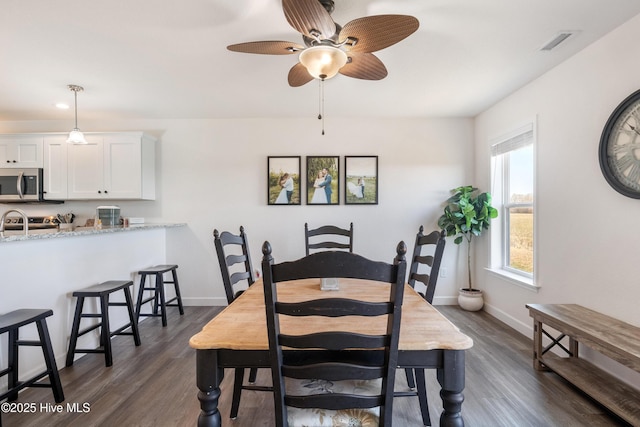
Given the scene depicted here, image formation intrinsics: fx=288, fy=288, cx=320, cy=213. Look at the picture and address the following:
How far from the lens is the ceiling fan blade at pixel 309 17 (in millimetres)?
1351

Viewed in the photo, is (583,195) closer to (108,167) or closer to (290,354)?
(290,354)

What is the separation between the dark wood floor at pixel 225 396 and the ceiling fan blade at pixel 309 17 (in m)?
2.24

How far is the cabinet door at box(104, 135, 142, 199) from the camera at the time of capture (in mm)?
3639

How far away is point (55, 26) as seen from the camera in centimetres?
196

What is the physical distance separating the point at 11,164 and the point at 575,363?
6.22 m

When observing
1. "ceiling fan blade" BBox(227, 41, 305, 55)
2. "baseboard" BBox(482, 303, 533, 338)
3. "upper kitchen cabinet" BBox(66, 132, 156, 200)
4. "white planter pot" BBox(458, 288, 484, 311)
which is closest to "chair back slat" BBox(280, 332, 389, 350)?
"ceiling fan blade" BBox(227, 41, 305, 55)

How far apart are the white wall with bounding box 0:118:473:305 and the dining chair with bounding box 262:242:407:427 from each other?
110 inches

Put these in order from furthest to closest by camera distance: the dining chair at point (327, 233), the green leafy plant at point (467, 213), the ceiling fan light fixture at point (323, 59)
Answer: the green leafy plant at point (467, 213) → the dining chair at point (327, 233) → the ceiling fan light fixture at point (323, 59)

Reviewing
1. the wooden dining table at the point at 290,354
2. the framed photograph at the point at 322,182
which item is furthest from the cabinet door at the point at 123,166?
the wooden dining table at the point at 290,354

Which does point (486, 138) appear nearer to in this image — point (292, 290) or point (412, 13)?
point (412, 13)

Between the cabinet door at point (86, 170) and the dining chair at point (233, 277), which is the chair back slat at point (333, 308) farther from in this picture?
the cabinet door at point (86, 170)

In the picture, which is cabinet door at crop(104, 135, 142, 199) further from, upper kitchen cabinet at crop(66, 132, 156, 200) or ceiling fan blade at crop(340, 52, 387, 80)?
ceiling fan blade at crop(340, 52, 387, 80)

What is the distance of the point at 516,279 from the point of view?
118 inches

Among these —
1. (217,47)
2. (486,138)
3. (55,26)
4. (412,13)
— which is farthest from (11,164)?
(486,138)
